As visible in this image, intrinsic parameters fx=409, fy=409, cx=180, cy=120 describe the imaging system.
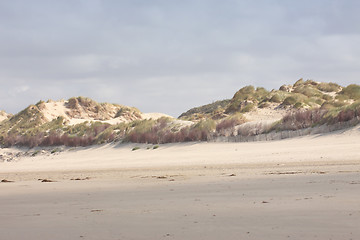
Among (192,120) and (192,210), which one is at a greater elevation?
(192,120)

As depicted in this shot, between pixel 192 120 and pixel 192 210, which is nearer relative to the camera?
pixel 192 210

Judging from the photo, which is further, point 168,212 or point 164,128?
point 164,128

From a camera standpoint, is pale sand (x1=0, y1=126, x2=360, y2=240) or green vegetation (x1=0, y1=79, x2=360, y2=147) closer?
pale sand (x1=0, y1=126, x2=360, y2=240)

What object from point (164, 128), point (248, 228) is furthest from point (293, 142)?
point (248, 228)

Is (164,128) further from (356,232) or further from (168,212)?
(356,232)

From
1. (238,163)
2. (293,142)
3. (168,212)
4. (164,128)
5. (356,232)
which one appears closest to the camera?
(356,232)

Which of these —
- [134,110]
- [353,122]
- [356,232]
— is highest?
[134,110]

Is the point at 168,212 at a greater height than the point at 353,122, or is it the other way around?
the point at 353,122

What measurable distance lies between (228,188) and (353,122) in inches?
429

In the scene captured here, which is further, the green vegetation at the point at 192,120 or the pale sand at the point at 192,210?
the green vegetation at the point at 192,120

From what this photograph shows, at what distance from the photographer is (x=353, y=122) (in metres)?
15.8

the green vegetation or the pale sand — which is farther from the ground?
the green vegetation

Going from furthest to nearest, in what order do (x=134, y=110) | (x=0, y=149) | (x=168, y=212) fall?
(x=134, y=110), (x=0, y=149), (x=168, y=212)

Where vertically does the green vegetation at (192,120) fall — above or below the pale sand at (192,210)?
above
